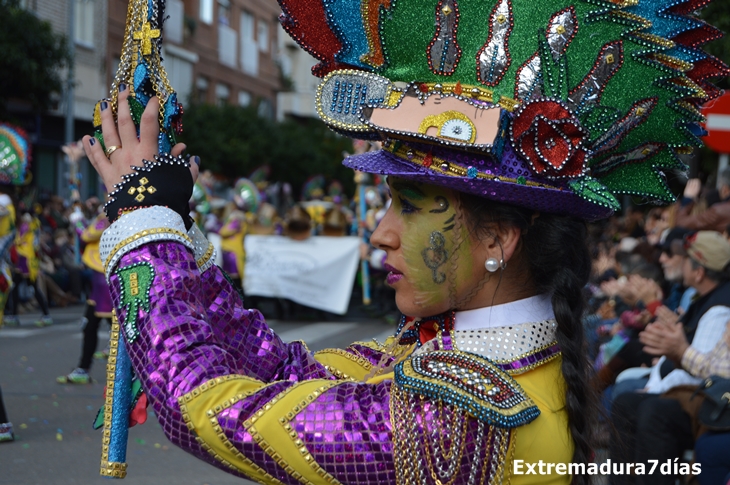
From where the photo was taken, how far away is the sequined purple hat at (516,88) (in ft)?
5.57

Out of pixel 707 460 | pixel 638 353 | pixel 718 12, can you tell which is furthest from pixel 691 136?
pixel 718 12

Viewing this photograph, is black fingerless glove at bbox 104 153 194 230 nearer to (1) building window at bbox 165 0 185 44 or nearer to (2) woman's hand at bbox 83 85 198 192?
(2) woman's hand at bbox 83 85 198 192

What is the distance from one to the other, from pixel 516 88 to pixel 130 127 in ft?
2.68

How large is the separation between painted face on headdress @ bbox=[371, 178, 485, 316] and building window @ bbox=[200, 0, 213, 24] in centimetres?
Result: 3158

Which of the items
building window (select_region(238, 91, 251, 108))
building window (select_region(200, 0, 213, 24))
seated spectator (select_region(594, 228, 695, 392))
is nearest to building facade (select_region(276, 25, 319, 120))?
building window (select_region(238, 91, 251, 108))

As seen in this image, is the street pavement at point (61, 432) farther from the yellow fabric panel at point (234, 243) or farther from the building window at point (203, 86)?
the building window at point (203, 86)

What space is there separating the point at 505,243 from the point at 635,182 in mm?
386

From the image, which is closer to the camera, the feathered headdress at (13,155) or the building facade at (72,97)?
the feathered headdress at (13,155)

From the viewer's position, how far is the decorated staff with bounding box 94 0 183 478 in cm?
174

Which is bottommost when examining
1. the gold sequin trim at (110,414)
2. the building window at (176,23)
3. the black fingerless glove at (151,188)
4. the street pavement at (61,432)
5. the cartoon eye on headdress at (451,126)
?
the street pavement at (61,432)

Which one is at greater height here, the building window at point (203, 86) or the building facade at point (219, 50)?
the building facade at point (219, 50)

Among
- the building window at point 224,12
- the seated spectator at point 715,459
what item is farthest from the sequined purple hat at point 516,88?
the building window at point 224,12

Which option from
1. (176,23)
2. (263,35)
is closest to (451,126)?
(176,23)

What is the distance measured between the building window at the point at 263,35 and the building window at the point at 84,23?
15.4 metres
